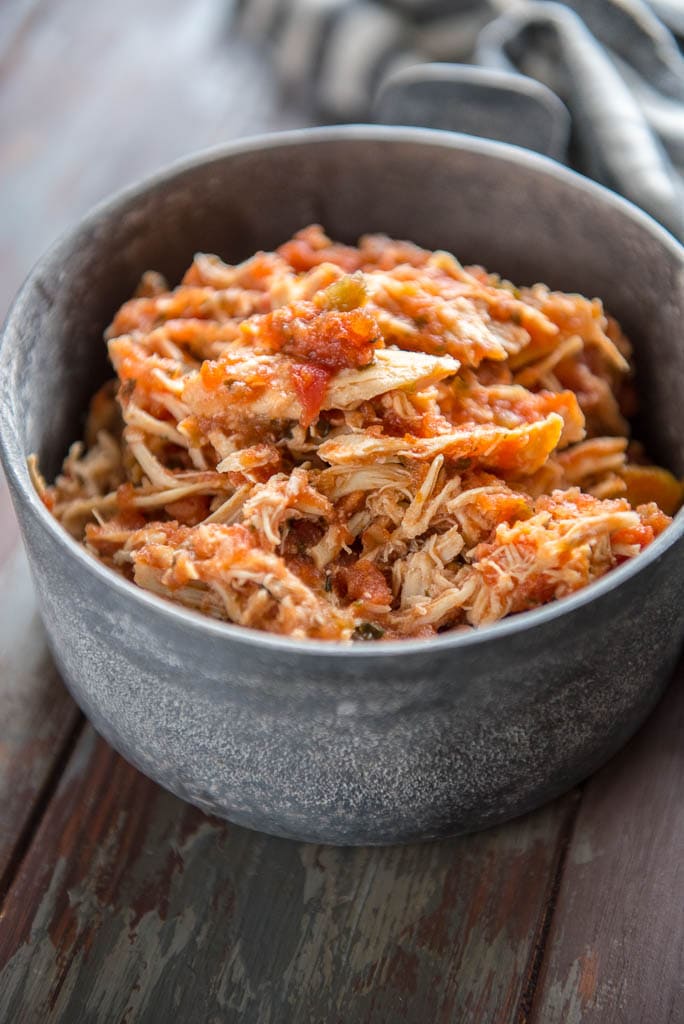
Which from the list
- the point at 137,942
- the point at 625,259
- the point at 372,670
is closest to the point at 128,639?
the point at 372,670

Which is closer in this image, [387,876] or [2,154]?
[387,876]

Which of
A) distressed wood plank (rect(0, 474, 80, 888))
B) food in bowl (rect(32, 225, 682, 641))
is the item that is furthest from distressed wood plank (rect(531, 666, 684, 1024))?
distressed wood plank (rect(0, 474, 80, 888))

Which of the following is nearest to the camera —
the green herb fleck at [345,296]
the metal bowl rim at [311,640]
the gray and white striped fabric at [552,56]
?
the metal bowl rim at [311,640]

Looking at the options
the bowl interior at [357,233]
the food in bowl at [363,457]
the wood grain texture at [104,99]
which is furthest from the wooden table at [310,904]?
the wood grain texture at [104,99]

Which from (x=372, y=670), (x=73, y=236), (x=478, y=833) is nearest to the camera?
(x=372, y=670)

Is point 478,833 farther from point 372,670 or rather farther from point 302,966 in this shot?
point 372,670

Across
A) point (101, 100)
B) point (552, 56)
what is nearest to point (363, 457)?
point (552, 56)

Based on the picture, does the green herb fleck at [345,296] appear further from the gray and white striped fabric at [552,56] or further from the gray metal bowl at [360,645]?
the gray and white striped fabric at [552,56]
